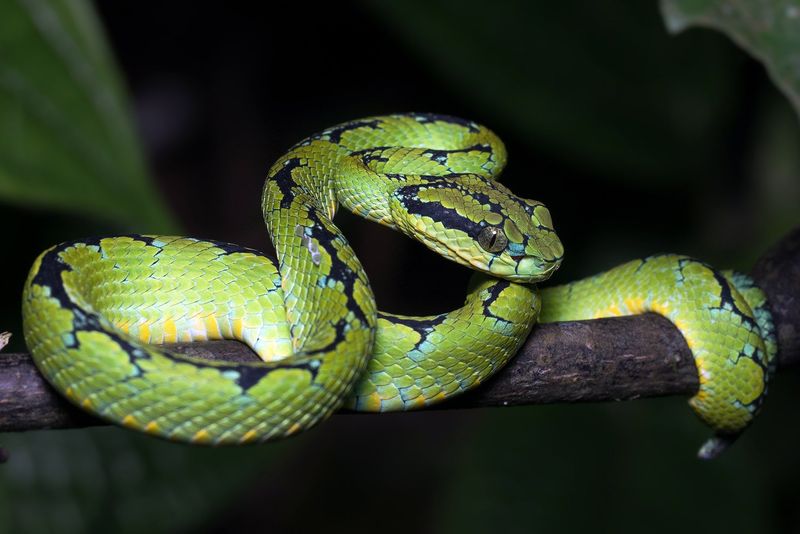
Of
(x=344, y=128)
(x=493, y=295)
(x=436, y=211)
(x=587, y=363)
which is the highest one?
(x=344, y=128)

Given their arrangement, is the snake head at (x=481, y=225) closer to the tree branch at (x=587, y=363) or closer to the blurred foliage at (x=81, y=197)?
the tree branch at (x=587, y=363)

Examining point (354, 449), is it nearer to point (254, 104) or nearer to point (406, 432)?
point (406, 432)

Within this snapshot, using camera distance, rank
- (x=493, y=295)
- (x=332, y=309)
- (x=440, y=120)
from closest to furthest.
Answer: (x=332, y=309), (x=493, y=295), (x=440, y=120)

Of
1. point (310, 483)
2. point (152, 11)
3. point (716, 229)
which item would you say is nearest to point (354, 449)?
point (310, 483)

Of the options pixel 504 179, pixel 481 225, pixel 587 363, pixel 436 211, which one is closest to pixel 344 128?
pixel 436 211

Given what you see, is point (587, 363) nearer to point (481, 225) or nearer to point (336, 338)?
point (481, 225)

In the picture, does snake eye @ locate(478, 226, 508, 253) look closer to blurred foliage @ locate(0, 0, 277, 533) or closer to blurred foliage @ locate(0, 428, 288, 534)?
blurred foliage @ locate(0, 0, 277, 533)

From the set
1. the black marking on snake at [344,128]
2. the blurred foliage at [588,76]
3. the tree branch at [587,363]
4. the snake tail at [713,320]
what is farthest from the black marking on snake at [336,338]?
the blurred foliage at [588,76]
